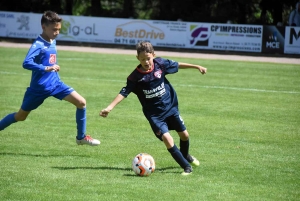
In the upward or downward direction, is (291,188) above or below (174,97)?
below

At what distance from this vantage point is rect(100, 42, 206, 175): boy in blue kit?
7641 mm

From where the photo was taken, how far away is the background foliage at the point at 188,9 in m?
34.7

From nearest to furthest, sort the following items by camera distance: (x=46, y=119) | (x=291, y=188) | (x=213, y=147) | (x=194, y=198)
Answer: (x=194, y=198) < (x=291, y=188) < (x=213, y=147) < (x=46, y=119)

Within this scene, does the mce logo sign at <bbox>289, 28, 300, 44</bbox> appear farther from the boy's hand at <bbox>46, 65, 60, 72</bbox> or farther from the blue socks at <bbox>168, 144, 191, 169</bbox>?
the blue socks at <bbox>168, 144, 191, 169</bbox>

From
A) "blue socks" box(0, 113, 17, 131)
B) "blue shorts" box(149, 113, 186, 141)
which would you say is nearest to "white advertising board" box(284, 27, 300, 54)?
"blue socks" box(0, 113, 17, 131)

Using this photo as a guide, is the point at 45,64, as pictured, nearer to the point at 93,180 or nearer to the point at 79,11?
the point at 93,180

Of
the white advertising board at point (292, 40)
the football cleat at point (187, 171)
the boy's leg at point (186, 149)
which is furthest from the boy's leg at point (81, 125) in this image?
the white advertising board at point (292, 40)

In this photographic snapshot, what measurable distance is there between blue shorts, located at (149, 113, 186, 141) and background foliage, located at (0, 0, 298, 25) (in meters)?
26.5

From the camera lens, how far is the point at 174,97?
8023 millimetres

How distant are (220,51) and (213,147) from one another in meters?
20.5

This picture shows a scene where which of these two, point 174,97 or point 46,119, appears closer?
point 174,97

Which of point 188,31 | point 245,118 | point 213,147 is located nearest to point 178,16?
point 188,31

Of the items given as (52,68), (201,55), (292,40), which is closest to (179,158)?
(52,68)

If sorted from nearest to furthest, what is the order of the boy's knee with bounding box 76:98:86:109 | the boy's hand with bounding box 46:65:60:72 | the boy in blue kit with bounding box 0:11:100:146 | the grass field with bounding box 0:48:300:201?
the grass field with bounding box 0:48:300:201
the boy's hand with bounding box 46:65:60:72
the boy in blue kit with bounding box 0:11:100:146
the boy's knee with bounding box 76:98:86:109
